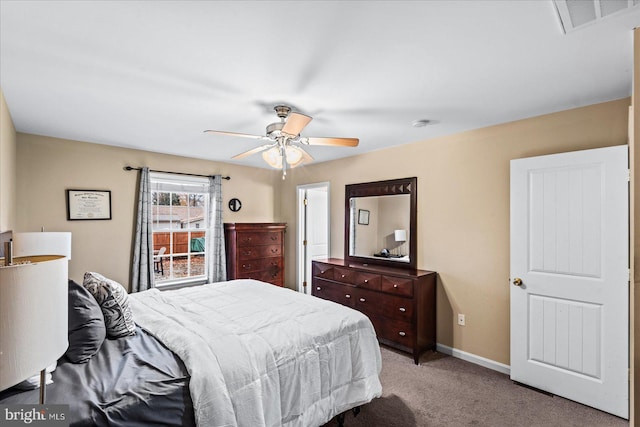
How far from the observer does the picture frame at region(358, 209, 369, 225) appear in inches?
165

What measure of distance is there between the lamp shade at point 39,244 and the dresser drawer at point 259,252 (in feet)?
7.32

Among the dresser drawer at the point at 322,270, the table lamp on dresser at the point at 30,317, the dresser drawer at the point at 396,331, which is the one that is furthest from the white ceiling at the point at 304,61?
the dresser drawer at the point at 396,331

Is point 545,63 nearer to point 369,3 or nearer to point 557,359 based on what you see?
point 369,3

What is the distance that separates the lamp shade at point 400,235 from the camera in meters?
3.77

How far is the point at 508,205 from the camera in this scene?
2947 mm


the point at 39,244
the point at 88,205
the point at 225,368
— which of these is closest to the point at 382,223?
the point at 225,368

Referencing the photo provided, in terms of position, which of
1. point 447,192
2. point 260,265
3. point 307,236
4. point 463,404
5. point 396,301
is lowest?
point 463,404

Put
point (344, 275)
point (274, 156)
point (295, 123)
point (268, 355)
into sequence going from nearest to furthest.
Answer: point (268, 355), point (295, 123), point (274, 156), point (344, 275)

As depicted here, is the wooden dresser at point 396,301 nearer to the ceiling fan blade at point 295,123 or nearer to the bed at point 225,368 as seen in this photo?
the bed at point 225,368

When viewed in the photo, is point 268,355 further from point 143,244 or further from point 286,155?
point 143,244

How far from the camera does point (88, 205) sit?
371 centimetres

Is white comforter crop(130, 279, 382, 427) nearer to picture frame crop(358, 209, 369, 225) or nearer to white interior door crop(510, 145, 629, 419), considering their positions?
white interior door crop(510, 145, 629, 419)

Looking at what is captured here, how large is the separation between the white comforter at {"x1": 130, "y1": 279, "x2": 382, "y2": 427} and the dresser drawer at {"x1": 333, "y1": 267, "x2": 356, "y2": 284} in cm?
121

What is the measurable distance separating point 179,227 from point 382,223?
2.95 metres
